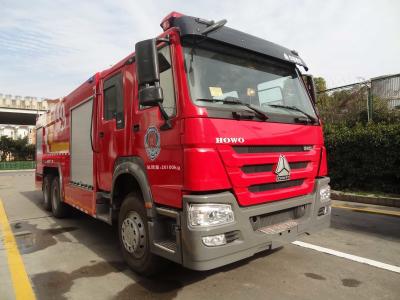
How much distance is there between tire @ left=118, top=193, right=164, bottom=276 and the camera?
12.5ft

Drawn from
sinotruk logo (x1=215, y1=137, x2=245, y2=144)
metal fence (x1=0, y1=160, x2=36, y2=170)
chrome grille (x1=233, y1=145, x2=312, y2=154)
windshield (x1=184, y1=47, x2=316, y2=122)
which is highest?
windshield (x1=184, y1=47, x2=316, y2=122)

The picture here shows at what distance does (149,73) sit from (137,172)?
1.16 m

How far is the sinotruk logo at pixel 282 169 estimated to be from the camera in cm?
371

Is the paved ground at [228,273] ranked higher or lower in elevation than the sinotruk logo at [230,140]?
lower

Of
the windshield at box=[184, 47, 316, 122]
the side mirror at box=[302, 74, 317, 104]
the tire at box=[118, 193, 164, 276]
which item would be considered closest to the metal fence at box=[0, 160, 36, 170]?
the tire at box=[118, 193, 164, 276]

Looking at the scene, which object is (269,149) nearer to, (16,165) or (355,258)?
(355,258)

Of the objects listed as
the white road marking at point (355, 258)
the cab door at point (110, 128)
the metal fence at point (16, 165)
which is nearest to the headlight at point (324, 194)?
the white road marking at point (355, 258)

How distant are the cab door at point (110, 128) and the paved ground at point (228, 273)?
1118 millimetres

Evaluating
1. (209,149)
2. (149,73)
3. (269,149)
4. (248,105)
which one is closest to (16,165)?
(149,73)

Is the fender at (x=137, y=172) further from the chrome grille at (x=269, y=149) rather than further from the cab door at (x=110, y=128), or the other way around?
the chrome grille at (x=269, y=149)

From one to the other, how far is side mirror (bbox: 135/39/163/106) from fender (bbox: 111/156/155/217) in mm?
862

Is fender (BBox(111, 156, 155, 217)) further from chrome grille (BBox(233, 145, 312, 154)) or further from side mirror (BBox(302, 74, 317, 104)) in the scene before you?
side mirror (BBox(302, 74, 317, 104))

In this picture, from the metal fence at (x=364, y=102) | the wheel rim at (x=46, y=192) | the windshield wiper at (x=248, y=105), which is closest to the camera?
the windshield wiper at (x=248, y=105)

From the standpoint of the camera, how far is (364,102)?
432 inches
